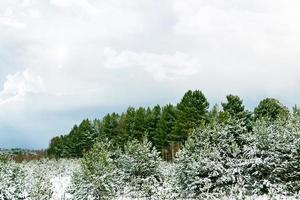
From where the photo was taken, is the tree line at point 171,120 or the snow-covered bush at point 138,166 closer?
the snow-covered bush at point 138,166

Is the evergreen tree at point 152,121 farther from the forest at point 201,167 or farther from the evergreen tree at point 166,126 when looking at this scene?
the forest at point 201,167

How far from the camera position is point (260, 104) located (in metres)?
56.6

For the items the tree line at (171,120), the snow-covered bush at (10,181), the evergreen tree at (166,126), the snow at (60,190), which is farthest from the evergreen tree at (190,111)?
the snow-covered bush at (10,181)

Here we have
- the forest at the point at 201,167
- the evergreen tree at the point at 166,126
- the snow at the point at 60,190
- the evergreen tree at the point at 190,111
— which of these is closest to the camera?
the forest at the point at 201,167

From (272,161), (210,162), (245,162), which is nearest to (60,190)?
(210,162)

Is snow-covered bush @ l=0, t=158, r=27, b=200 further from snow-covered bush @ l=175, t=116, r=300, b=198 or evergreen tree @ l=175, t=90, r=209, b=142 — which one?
evergreen tree @ l=175, t=90, r=209, b=142

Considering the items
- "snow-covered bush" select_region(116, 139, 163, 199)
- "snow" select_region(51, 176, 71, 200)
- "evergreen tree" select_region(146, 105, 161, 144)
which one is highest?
"evergreen tree" select_region(146, 105, 161, 144)

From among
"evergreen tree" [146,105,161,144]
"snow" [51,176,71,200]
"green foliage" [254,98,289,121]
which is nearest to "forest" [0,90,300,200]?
"snow" [51,176,71,200]

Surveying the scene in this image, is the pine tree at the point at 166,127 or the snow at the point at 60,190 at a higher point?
the pine tree at the point at 166,127

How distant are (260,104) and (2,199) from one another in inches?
1367

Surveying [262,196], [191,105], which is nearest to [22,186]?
[262,196]

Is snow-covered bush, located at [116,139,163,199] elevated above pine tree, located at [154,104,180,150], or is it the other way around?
pine tree, located at [154,104,180,150]

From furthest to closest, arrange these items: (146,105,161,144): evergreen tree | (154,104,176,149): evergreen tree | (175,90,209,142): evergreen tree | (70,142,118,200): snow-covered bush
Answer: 1. (146,105,161,144): evergreen tree
2. (154,104,176,149): evergreen tree
3. (175,90,209,142): evergreen tree
4. (70,142,118,200): snow-covered bush

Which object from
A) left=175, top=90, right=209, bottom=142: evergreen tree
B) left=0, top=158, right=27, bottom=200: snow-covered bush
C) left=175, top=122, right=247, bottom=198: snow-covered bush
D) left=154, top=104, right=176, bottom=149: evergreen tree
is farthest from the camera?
left=154, top=104, right=176, bottom=149: evergreen tree
